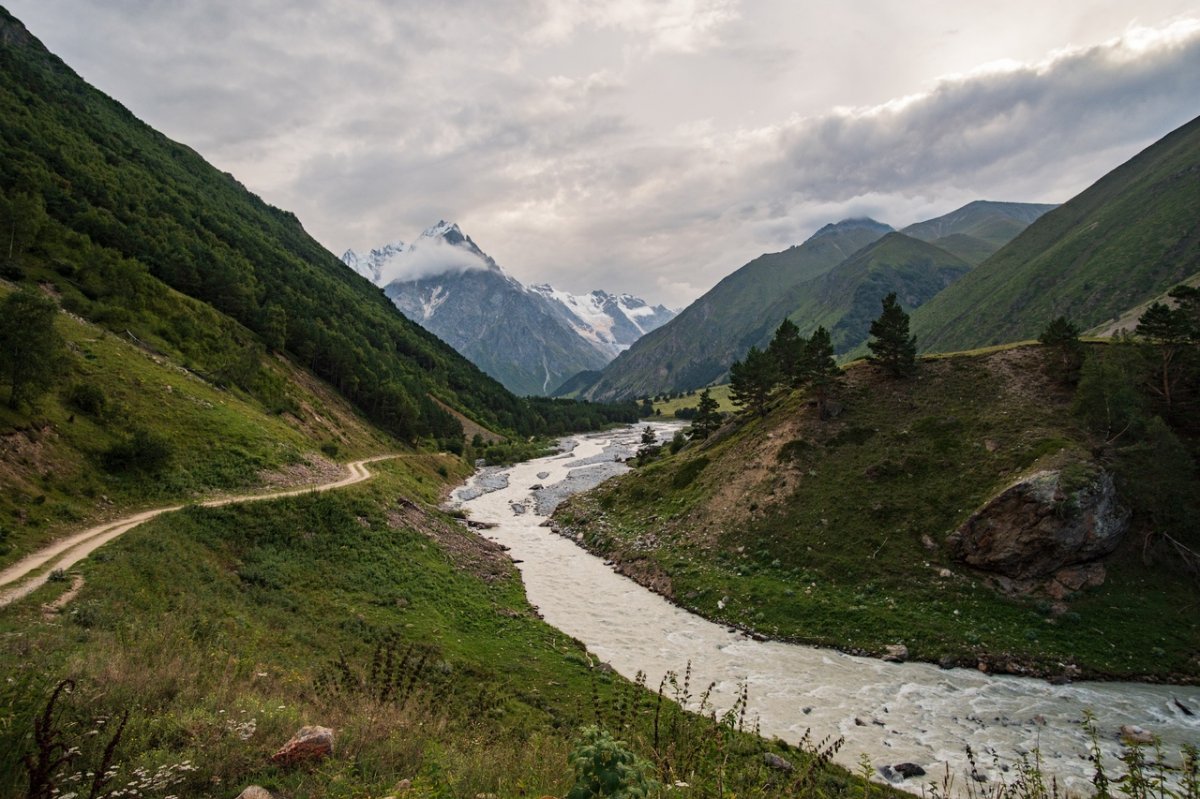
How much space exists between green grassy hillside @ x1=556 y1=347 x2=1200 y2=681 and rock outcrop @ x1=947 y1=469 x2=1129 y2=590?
938mm

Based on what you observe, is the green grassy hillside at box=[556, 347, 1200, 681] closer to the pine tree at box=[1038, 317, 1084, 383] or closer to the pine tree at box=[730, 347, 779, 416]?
the pine tree at box=[1038, 317, 1084, 383]

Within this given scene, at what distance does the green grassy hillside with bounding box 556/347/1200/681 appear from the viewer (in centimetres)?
3012

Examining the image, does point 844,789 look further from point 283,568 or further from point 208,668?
point 283,568

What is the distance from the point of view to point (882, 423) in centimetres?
4997

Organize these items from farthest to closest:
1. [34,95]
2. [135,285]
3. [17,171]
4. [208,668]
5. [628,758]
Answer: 1. [34,95]
2. [17,171]
3. [135,285]
4. [208,668]
5. [628,758]

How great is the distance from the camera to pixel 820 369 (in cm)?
5375

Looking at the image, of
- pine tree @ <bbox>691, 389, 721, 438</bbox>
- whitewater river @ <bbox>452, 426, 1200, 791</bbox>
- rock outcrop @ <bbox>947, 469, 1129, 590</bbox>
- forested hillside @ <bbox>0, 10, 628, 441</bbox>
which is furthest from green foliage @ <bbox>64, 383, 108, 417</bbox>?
pine tree @ <bbox>691, 389, 721, 438</bbox>

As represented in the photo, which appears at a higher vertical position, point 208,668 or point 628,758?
point 628,758

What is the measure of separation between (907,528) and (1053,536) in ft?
A: 27.1

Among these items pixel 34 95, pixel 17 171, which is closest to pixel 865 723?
pixel 17 171

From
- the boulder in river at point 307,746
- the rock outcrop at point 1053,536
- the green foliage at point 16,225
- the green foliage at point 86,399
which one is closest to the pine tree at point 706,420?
the rock outcrop at point 1053,536

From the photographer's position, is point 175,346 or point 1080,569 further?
point 175,346

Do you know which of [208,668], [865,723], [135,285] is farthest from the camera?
[135,285]

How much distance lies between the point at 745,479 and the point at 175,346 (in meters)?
74.7
